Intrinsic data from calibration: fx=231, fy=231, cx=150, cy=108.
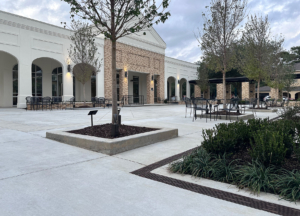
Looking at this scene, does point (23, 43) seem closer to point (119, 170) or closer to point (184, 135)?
point (184, 135)

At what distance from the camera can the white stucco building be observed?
15.6m

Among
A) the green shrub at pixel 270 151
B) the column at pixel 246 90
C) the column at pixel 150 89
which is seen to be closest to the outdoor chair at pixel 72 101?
the column at pixel 150 89

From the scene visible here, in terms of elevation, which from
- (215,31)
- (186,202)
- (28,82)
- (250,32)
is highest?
(250,32)

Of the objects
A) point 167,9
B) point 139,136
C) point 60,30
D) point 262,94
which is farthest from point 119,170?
point 262,94

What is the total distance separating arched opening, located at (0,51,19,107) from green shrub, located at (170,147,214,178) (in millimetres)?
18911

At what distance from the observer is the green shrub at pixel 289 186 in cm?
230

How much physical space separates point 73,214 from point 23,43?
1660cm

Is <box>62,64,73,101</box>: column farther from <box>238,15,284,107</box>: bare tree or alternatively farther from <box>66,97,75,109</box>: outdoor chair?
<box>238,15,284,107</box>: bare tree

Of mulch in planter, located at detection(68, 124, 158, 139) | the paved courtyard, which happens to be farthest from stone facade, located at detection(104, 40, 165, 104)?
the paved courtyard

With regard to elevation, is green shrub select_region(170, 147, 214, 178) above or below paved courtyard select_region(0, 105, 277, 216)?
above

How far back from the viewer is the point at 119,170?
129 inches

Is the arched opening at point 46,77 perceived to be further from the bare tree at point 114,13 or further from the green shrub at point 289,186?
the green shrub at point 289,186

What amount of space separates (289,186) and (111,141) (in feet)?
9.16

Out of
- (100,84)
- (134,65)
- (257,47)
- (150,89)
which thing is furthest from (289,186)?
(150,89)
